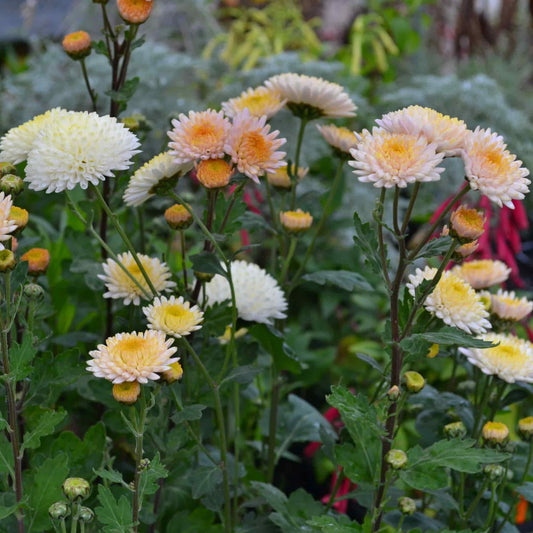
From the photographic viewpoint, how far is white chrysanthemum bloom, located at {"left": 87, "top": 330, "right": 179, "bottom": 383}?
24.9 inches

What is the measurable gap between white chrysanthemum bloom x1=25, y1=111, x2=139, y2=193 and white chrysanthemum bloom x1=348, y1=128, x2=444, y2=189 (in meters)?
0.26

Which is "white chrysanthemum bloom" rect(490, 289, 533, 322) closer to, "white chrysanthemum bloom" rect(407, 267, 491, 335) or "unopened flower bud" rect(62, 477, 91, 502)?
"white chrysanthemum bloom" rect(407, 267, 491, 335)

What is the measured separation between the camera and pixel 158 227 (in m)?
1.20

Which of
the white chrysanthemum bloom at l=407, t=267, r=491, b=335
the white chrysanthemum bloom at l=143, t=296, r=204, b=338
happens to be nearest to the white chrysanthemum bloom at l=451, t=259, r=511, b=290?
the white chrysanthemum bloom at l=407, t=267, r=491, b=335

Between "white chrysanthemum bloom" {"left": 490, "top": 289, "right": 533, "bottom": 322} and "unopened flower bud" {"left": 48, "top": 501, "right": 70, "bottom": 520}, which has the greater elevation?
"white chrysanthemum bloom" {"left": 490, "top": 289, "right": 533, "bottom": 322}

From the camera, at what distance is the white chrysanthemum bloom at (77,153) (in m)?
0.74

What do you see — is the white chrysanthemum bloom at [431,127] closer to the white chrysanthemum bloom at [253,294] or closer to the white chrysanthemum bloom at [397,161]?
the white chrysanthemum bloom at [397,161]

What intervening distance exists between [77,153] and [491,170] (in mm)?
416

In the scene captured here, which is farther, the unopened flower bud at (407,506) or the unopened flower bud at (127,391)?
the unopened flower bud at (407,506)

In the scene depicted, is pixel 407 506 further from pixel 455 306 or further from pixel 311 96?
pixel 311 96

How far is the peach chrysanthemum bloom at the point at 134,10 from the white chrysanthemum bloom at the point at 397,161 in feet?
1.19

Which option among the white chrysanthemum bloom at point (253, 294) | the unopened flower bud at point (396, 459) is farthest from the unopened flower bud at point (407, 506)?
the white chrysanthemum bloom at point (253, 294)

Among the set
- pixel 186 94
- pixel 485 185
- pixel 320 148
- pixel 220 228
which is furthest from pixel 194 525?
pixel 186 94

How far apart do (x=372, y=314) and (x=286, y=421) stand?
0.62m
